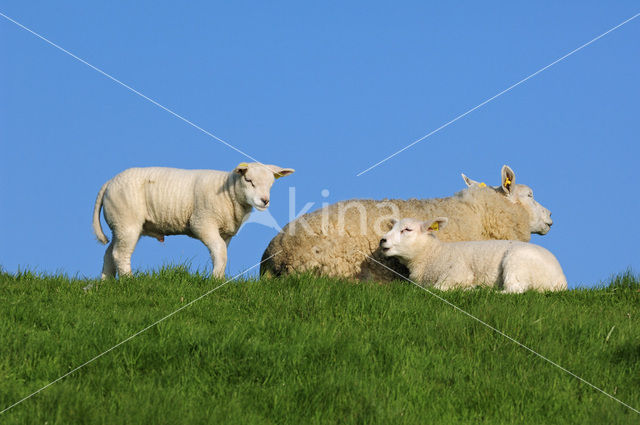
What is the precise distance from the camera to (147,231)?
1200 centimetres

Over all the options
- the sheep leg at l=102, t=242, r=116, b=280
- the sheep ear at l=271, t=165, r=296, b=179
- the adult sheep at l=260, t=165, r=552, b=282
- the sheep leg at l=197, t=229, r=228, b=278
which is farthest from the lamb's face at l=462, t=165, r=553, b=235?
the sheep leg at l=102, t=242, r=116, b=280

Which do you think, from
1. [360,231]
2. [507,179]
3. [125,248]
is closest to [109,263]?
[125,248]

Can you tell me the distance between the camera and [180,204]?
37.1 feet

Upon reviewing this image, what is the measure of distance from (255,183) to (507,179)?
4.61 meters

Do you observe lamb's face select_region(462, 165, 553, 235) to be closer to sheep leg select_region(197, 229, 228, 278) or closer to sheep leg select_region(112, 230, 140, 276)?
sheep leg select_region(197, 229, 228, 278)

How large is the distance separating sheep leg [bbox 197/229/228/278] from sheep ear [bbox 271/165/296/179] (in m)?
Result: 1.26

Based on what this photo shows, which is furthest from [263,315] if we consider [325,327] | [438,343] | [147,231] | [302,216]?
[147,231]

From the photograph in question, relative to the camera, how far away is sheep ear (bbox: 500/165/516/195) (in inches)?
495

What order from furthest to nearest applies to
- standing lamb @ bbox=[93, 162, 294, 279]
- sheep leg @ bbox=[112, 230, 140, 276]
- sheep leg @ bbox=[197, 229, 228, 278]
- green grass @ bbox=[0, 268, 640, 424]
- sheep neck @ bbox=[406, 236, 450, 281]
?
sheep leg @ bbox=[112, 230, 140, 276] → standing lamb @ bbox=[93, 162, 294, 279] → sheep leg @ bbox=[197, 229, 228, 278] → sheep neck @ bbox=[406, 236, 450, 281] → green grass @ bbox=[0, 268, 640, 424]

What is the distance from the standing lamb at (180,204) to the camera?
35.7 ft

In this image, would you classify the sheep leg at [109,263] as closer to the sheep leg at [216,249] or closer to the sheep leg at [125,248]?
the sheep leg at [125,248]

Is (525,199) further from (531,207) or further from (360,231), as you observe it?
(360,231)

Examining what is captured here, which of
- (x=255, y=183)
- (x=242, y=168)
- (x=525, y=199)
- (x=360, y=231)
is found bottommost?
(x=360, y=231)

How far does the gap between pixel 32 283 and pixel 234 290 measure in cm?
289
